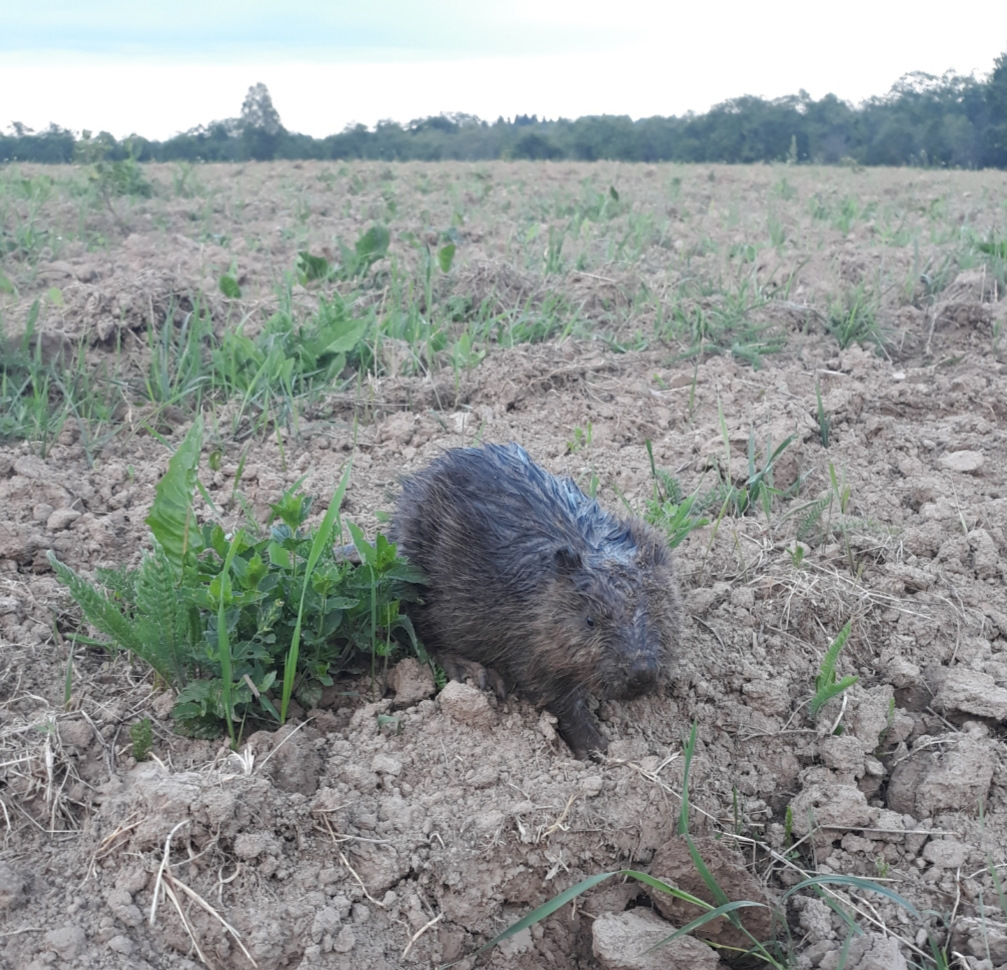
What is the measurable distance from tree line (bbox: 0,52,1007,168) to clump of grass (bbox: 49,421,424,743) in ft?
60.5

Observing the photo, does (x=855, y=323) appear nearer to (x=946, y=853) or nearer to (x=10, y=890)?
(x=946, y=853)

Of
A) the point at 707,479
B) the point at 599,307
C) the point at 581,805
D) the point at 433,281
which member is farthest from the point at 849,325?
the point at 581,805

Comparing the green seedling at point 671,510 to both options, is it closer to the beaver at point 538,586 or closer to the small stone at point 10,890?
the beaver at point 538,586

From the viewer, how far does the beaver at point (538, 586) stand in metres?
3.13

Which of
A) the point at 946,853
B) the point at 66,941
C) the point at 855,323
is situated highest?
the point at 855,323

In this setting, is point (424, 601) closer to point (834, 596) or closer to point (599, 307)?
point (834, 596)

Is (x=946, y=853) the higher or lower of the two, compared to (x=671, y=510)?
lower

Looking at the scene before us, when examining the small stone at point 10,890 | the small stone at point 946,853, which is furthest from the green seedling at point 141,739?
the small stone at point 946,853

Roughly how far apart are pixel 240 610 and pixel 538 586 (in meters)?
1.00

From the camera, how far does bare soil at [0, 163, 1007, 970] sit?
2424mm

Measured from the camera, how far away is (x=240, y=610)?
285 cm

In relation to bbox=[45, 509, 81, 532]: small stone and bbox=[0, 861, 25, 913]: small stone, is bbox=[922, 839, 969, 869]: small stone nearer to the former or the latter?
bbox=[0, 861, 25, 913]: small stone

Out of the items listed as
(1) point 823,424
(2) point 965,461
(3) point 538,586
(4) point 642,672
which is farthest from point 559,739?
(2) point 965,461

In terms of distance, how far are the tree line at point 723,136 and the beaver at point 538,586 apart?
59.7 ft
